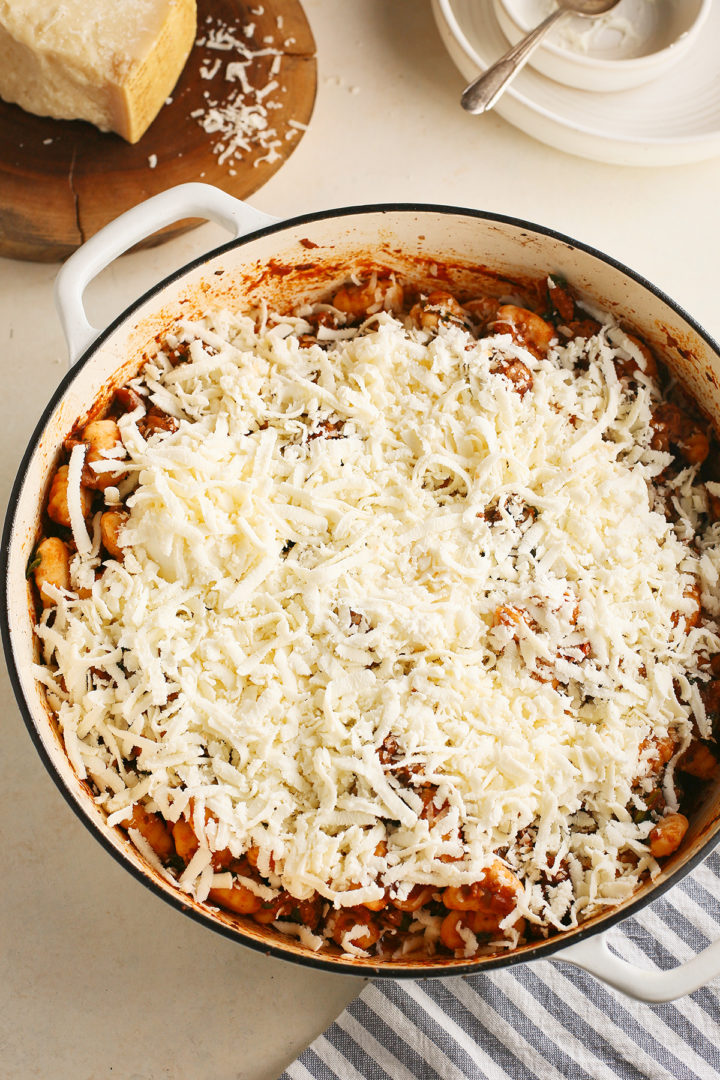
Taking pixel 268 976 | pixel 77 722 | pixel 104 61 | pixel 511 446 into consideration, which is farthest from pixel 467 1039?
pixel 104 61

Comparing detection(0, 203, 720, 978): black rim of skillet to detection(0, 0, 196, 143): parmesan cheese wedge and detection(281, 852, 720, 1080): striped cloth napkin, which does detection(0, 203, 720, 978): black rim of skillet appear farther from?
detection(0, 0, 196, 143): parmesan cheese wedge

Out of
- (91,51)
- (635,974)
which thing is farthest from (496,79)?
(635,974)

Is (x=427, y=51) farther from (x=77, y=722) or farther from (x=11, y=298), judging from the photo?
(x=77, y=722)

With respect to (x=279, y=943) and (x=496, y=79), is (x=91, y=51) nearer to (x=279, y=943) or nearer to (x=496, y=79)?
(x=496, y=79)

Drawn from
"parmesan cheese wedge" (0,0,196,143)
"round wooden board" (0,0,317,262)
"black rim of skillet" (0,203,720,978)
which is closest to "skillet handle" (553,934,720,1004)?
"black rim of skillet" (0,203,720,978)

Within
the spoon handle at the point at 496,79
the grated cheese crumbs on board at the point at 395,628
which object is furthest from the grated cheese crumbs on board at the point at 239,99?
the grated cheese crumbs on board at the point at 395,628

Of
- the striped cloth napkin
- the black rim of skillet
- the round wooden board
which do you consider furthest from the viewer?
the round wooden board
